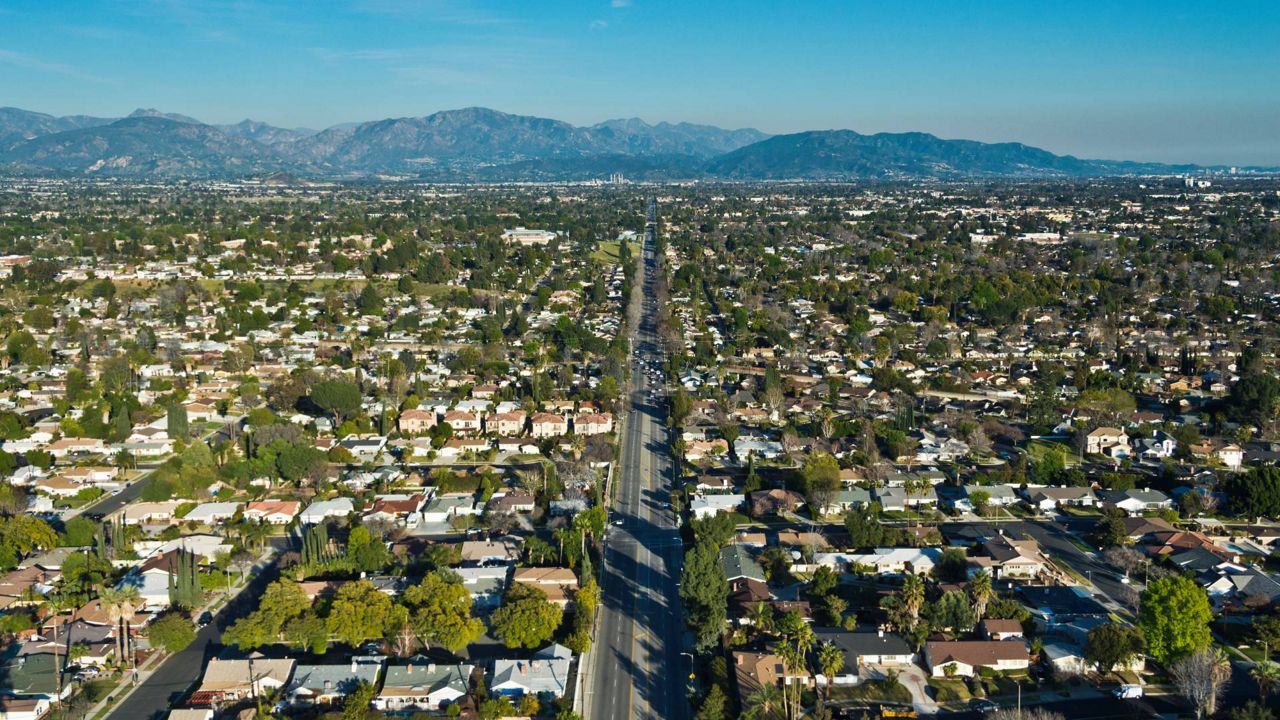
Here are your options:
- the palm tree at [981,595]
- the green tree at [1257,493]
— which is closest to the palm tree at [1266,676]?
the palm tree at [981,595]

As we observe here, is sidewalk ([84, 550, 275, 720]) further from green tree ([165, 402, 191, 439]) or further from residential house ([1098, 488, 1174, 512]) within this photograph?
residential house ([1098, 488, 1174, 512])

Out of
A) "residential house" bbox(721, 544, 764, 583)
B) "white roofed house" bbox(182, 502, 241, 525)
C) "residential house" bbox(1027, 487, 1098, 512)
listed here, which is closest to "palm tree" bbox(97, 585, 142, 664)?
"white roofed house" bbox(182, 502, 241, 525)

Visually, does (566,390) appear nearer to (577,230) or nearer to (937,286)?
(937,286)

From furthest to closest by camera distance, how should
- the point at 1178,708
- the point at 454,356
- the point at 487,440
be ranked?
the point at 454,356 < the point at 487,440 < the point at 1178,708

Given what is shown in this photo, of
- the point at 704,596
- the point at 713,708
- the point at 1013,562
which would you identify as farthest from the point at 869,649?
the point at 1013,562

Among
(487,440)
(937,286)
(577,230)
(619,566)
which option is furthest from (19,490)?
(577,230)

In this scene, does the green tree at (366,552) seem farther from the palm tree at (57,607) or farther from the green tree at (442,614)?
the palm tree at (57,607)

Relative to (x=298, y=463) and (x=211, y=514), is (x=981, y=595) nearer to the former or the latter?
(x=298, y=463)
